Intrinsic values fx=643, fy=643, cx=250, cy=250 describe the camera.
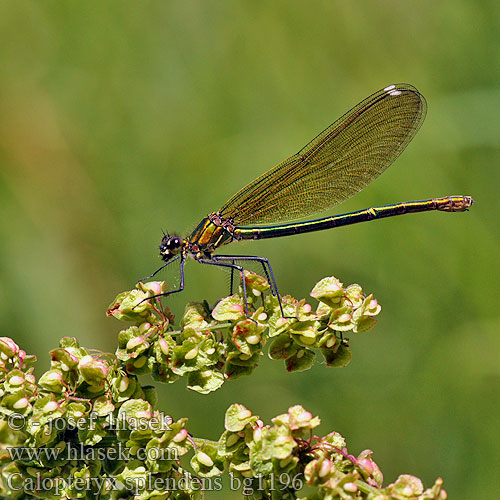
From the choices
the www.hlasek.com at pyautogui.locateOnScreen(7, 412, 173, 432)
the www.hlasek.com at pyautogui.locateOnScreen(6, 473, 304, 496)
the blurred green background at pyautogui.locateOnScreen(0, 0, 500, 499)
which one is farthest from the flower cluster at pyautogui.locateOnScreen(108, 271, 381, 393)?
the blurred green background at pyautogui.locateOnScreen(0, 0, 500, 499)

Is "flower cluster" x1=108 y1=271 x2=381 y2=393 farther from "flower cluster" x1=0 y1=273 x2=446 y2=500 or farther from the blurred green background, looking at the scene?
the blurred green background

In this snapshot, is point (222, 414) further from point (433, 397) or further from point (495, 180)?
point (495, 180)

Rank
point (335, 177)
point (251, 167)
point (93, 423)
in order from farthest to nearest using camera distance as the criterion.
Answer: point (251, 167) → point (335, 177) → point (93, 423)

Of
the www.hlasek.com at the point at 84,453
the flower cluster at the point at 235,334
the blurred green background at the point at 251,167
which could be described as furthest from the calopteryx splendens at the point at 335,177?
the www.hlasek.com at the point at 84,453

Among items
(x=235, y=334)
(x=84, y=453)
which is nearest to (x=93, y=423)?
(x=84, y=453)

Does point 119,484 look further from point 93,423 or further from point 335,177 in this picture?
point 335,177

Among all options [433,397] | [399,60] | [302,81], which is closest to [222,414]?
[433,397]

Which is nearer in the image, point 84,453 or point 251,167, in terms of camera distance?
point 84,453
